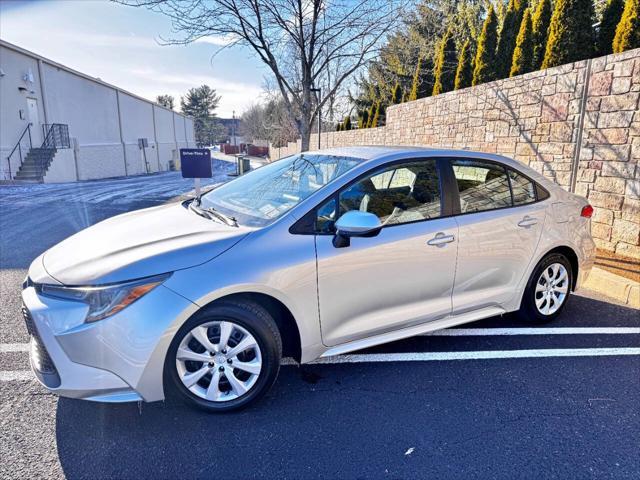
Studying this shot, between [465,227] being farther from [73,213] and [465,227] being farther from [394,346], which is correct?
[73,213]

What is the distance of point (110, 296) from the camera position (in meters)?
2.30

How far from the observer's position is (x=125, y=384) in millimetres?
2318

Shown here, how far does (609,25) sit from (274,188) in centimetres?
826

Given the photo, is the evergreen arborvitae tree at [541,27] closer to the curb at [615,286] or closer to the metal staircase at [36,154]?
the curb at [615,286]

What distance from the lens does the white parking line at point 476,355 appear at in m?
3.33

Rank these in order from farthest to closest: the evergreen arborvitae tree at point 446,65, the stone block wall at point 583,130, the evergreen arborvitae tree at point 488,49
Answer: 1. the evergreen arborvitae tree at point 446,65
2. the evergreen arborvitae tree at point 488,49
3. the stone block wall at point 583,130

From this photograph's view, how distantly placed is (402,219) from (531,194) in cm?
142

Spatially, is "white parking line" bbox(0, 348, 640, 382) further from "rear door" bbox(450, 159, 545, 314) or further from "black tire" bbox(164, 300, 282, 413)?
"black tire" bbox(164, 300, 282, 413)

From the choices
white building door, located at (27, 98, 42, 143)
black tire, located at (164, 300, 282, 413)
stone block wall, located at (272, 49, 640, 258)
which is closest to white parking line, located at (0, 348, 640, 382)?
black tire, located at (164, 300, 282, 413)

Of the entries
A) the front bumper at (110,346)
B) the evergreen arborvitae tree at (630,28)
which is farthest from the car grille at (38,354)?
the evergreen arborvitae tree at (630,28)

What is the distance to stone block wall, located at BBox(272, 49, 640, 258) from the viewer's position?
558 centimetres

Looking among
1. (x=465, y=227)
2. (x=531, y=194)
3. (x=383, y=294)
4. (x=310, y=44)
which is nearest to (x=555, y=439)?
(x=383, y=294)

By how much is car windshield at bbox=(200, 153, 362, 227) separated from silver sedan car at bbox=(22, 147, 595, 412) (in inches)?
0.7

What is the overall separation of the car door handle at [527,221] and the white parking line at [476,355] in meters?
1.02
